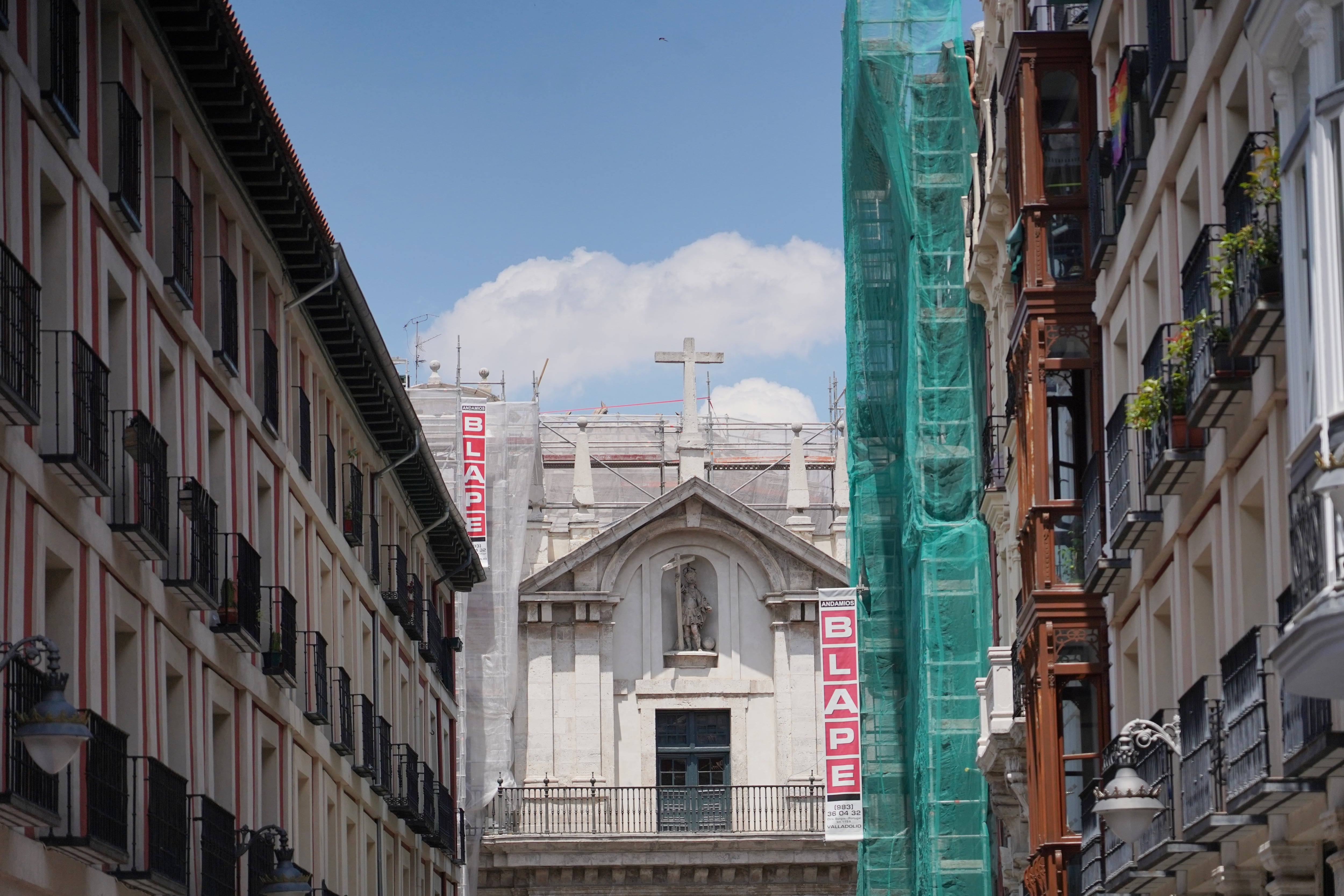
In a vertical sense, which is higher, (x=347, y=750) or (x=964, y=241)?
(x=964, y=241)

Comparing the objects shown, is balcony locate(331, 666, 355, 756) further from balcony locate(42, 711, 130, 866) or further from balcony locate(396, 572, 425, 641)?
balcony locate(42, 711, 130, 866)

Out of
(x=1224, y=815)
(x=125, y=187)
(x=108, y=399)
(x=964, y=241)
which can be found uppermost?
(x=964, y=241)

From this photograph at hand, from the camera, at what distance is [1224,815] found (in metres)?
18.3

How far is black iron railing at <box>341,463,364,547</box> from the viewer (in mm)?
37094

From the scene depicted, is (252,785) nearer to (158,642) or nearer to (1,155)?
(158,642)

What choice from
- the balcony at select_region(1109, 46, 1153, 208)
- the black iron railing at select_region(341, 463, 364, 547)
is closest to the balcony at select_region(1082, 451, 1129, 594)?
the balcony at select_region(1109, 46, 1153, 208)

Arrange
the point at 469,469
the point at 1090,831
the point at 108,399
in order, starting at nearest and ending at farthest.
→ the point at 108,399, the point at 1090,831, the point at 469,469

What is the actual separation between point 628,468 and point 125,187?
177ft

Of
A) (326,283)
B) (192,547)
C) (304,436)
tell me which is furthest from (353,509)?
(192,547)

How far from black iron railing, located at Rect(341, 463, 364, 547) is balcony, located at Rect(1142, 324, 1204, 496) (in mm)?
17004

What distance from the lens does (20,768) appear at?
1795 centimetres

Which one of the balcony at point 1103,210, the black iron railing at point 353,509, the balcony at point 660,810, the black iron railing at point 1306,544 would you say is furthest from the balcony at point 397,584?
the black iron railing at point 1306,544

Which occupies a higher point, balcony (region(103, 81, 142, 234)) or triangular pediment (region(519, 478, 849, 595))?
triangular pediment (region(519, 478, 849, 595))

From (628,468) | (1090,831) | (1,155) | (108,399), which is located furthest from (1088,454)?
(628,468)
